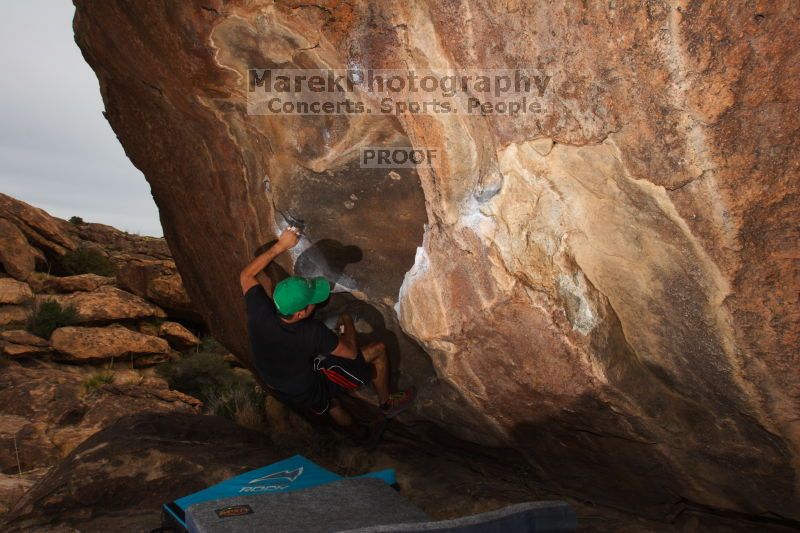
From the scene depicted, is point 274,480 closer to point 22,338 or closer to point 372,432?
point 372,432

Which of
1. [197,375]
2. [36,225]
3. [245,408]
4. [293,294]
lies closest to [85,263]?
[36,225]

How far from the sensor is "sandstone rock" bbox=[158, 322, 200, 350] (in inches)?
493

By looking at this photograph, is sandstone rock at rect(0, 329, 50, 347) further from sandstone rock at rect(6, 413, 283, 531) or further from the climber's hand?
the climber's hand

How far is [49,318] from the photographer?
1084cm

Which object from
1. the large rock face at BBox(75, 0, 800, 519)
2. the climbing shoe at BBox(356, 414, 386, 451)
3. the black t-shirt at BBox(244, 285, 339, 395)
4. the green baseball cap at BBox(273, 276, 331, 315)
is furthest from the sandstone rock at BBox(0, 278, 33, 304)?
the green baseball cap at BBox(273, 276, 331, 315)

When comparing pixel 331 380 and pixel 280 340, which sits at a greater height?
pixel 280 340

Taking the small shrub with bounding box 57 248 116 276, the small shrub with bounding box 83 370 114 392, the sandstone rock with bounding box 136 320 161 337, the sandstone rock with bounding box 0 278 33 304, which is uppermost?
the small shrub with bounding box 57 248 116 276

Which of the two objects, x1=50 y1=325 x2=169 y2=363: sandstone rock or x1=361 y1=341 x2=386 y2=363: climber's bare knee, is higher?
x1=361 y1=341 x2=386 y2=363: climber's bare knee

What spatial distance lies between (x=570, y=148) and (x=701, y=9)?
0.66m

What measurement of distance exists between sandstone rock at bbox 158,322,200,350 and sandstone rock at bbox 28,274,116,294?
5.64 ft

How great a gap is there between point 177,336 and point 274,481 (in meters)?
9.33

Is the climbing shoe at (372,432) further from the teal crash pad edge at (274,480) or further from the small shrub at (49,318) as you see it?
the small shrub at (49,318)

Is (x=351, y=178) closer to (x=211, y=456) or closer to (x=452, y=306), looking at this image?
(x=452, y=306)

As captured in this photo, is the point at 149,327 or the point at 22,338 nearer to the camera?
the point at 22,338
